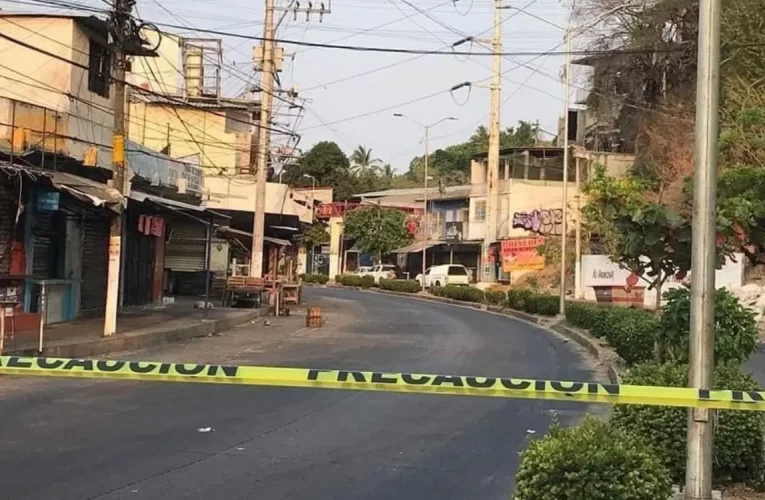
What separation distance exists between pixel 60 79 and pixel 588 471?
22445mm

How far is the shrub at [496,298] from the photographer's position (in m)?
43.7

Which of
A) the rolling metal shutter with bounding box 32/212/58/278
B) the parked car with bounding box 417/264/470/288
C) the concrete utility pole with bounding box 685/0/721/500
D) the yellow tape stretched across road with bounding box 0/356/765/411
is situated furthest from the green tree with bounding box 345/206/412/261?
the yellow tape stretched across road with bounding box 0/356/765/411

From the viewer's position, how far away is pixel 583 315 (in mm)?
26797

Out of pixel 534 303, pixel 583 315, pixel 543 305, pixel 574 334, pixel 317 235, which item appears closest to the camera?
pixel 574 334

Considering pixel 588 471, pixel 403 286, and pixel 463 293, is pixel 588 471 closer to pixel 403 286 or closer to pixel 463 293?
pixel 463 293

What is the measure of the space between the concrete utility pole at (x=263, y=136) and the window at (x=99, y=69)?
27.8 feet

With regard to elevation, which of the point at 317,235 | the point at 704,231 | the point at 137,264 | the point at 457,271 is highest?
the point at 317,235

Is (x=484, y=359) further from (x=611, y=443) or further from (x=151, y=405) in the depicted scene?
(x=611, y=443)

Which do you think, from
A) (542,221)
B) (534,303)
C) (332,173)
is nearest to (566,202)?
(534,303)

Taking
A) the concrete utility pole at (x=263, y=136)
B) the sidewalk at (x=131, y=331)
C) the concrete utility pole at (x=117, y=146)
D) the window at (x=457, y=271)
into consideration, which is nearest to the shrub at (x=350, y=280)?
the window at (x=457, y=271)

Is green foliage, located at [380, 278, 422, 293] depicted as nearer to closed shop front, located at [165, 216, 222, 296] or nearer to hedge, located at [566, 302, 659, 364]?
closed shop front, located at [165, 216, 222, 296]

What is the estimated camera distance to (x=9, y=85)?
25.6 metres

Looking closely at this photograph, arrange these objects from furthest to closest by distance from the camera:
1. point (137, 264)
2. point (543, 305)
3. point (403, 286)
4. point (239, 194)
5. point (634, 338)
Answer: point (403, 286), point (239, 194), point (543, 305), point (137, 264), point (634, 338)

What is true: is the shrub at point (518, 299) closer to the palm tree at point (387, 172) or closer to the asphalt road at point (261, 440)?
the asphalt road at point (261, 440)
